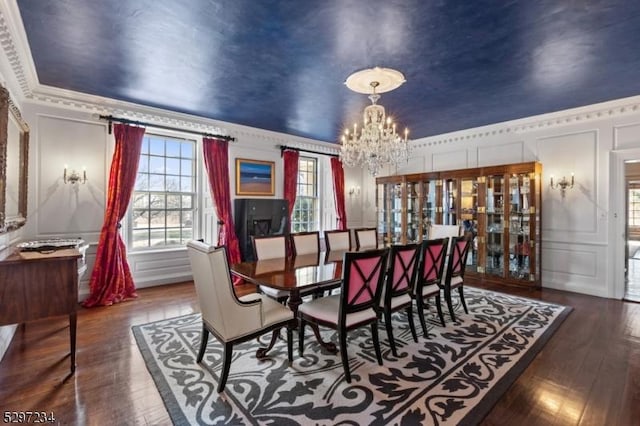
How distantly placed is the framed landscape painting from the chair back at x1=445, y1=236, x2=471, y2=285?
3503mm

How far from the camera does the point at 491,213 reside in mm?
5133

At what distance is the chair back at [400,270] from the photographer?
2.64m

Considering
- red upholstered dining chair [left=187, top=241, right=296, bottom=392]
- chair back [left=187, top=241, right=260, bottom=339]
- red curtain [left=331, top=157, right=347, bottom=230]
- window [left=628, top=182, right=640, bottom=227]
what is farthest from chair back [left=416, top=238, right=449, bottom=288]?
window [left=628, top=182, right=640, bottom=227]

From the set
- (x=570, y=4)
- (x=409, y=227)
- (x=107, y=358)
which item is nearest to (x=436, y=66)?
(x=570, y=4)

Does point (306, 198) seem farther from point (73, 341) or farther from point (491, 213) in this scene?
point (73, 341)

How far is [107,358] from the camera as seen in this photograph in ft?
8.43

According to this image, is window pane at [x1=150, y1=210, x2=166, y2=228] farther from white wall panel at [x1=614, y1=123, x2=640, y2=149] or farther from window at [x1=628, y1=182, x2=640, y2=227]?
window at [x1=628, y1=182, x2=640, y2=227]

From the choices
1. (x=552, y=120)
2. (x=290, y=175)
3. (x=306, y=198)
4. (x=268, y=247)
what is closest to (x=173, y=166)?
(x=290, y=175)

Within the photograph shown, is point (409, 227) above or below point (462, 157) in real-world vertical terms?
below

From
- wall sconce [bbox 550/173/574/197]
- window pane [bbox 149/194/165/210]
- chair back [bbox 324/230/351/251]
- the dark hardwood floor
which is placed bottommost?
the dark hardwood floor

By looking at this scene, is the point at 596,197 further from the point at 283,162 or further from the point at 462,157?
the point at 283,162

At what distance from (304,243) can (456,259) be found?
1832 millimetres

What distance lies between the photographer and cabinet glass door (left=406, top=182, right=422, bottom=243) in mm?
6046

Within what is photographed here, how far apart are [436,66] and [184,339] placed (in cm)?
365
